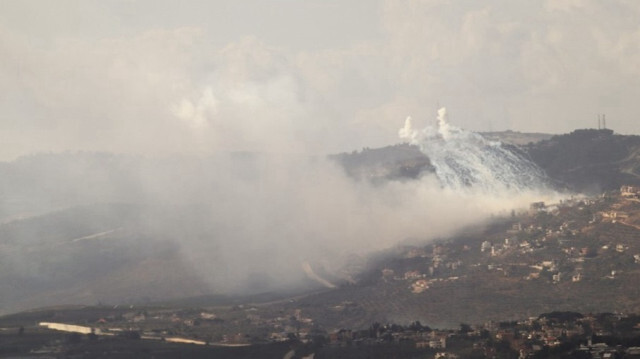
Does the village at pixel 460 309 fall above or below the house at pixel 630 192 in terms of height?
below

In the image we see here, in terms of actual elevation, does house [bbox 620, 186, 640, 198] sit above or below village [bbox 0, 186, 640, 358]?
above

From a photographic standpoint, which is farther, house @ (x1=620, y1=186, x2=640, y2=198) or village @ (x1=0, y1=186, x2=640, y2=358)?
house @ (x1=620, y1=186, x2=640, y2=198)

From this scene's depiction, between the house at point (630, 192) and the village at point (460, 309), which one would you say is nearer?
the village at point (460, 309)

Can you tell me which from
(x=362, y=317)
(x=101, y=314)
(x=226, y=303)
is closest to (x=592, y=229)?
(x=362, y=317)

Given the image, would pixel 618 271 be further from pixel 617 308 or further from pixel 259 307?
pixel 259 307

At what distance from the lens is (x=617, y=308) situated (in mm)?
138375

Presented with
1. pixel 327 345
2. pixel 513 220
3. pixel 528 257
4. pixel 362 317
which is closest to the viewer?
pixel 327 345

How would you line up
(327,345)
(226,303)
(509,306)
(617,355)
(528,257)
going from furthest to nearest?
(226,303)
(528,257)
(509,306)
(327,345)
(617,355)

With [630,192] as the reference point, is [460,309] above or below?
below

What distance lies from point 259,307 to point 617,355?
74.0m

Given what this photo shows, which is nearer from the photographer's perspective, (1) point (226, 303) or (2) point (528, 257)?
(2) point (528, 257)

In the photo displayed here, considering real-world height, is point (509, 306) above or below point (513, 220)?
below

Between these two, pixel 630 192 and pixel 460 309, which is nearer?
pixel 460 309

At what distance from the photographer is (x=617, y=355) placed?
10819 centimetres
